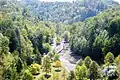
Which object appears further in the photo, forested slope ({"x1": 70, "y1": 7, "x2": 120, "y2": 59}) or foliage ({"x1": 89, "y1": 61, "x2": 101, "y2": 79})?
forested slope ({"x1": 70, "y1": 7, "x2": 120, "y2": 59})

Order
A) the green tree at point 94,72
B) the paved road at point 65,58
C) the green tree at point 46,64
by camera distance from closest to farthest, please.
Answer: the green tree at point 94,72 < the green tree at point 46,64 < the paved road at point 65,58

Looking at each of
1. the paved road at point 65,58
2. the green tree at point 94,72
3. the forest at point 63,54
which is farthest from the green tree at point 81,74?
the paved road at point 65,58

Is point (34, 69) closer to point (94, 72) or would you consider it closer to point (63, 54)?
point (94, 72)

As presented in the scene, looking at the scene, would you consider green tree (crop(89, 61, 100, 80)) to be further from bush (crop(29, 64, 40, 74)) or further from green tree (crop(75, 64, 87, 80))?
bush (crop(29, 64, 40, 74))

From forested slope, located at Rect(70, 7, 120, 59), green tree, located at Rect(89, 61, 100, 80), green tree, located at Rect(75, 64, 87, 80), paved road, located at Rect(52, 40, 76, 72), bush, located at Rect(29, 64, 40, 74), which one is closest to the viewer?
green tree, located at Rect(75, 64, 87, 80)

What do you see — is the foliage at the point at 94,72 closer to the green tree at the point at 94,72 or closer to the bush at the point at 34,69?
the green tree at the point at 94,72

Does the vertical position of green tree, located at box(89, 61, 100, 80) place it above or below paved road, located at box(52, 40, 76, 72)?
above

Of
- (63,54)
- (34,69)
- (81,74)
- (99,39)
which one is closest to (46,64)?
(34,69)

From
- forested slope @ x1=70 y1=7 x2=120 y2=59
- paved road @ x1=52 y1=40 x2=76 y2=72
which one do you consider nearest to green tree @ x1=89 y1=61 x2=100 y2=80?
paved road @ x1=52 y1=40 x2=76 y2=72

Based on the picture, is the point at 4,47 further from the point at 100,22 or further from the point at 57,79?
the point at 100,22

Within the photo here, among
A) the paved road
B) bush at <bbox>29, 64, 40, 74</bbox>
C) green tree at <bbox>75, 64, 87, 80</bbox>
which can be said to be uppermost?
green tree at <bbox>75, 64, 87, 80</bbox>

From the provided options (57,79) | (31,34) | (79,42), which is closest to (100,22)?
(79,42)
